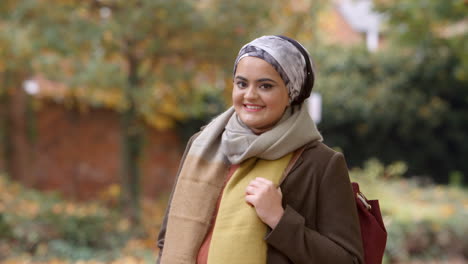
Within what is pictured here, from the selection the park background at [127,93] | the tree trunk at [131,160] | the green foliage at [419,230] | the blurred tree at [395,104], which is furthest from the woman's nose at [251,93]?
the blurred tree at [395,104]

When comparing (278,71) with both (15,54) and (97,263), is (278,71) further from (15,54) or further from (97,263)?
(15,54)

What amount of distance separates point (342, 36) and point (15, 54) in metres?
15.1

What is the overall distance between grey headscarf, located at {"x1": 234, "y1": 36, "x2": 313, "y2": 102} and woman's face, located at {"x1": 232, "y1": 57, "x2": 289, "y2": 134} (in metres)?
0.02

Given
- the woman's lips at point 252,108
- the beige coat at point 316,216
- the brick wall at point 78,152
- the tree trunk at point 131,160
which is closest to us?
the beige coat at point 316,216

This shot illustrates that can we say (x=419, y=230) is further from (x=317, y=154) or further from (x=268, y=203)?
(x=268, y=203)

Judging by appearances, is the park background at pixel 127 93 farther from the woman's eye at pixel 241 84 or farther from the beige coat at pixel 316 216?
the woman's eye at pixel 241 84

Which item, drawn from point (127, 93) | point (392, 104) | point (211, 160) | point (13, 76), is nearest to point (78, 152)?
point (13, 76)

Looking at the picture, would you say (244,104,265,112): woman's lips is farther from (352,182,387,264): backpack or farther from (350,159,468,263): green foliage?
(350,159,468,263): green foliage

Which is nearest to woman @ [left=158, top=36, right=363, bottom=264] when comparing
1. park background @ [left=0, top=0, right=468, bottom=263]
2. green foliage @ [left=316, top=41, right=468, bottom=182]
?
park background @ [left=0, top=0, right=468, bottom=263]

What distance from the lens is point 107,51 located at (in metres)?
6.54

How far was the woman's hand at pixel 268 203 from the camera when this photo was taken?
1.68 meters

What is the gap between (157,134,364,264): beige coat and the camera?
167 cm

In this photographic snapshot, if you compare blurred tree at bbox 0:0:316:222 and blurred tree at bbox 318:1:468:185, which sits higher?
→ blurred tree at bbox 318:1:468:185

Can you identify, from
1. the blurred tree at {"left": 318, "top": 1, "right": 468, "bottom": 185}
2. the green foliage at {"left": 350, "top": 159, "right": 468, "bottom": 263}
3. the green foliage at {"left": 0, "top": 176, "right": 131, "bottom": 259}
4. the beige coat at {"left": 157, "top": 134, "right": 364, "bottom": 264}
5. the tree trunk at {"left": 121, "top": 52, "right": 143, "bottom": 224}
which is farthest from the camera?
the blurred tree at {"left": 318, "top": 1, "right": 468, "bottom": 185}
